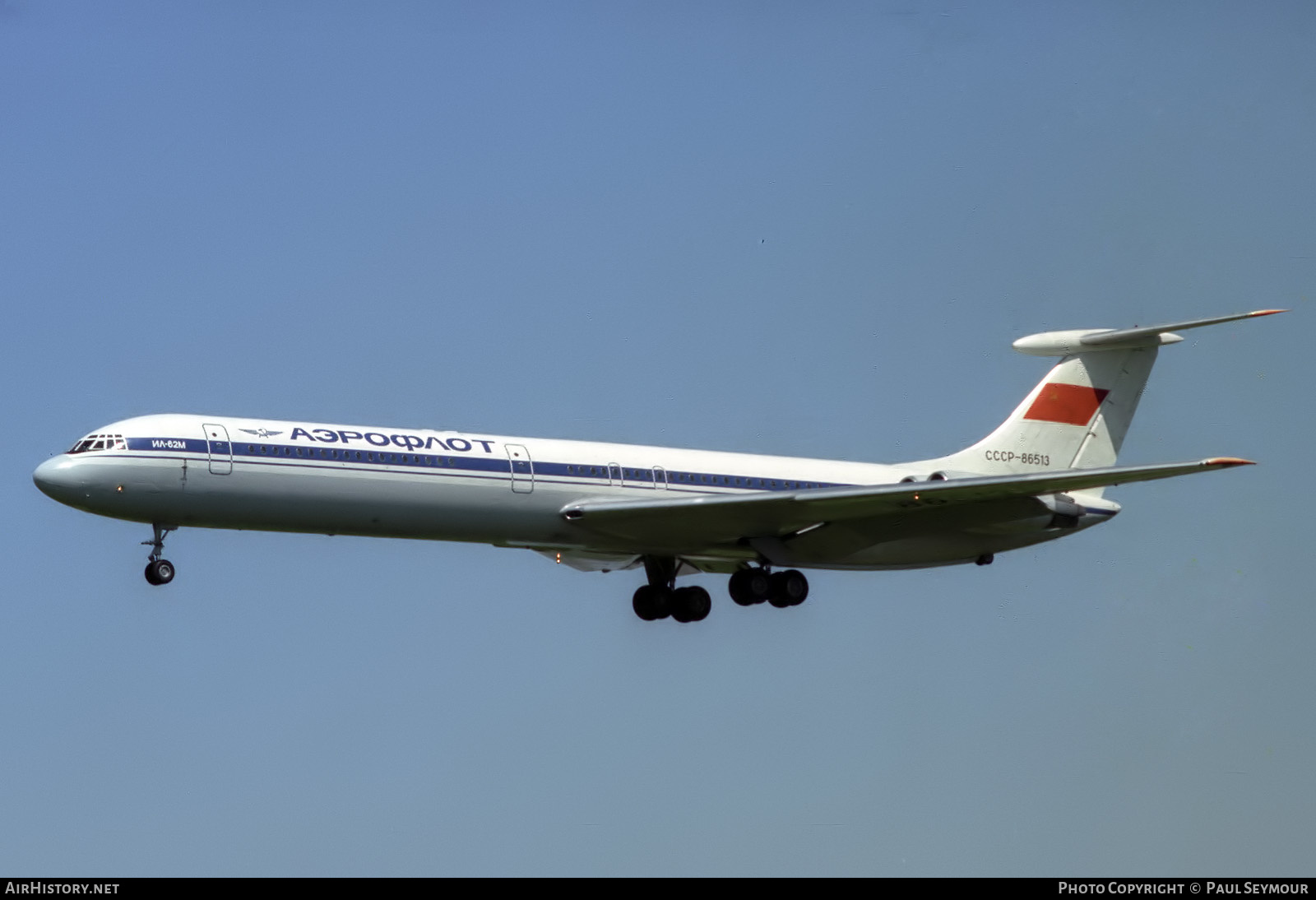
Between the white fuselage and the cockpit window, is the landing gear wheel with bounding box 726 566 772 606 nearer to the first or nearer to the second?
the white fuselage

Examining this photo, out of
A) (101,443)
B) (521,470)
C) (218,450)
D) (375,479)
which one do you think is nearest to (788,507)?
(521,470)

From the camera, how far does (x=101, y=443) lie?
37188 mm

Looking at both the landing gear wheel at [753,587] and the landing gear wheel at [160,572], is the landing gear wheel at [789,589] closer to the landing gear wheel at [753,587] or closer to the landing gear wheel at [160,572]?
the landing gear wheel at [753,587]

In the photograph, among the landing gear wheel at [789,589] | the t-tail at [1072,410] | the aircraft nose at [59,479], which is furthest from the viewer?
the t-tail at [1072,410]

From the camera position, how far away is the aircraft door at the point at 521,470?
39.9 meters

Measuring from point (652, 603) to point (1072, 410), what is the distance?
11.5 m

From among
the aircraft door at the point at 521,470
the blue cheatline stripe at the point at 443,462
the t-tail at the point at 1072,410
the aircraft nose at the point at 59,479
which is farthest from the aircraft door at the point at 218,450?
the t-tail at the point at 1072,410

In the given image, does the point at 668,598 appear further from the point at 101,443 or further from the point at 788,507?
the point at 101,443

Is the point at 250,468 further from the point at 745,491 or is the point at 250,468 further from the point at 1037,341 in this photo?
the point at 1037,341

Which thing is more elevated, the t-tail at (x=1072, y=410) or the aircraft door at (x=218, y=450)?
the t-tail at (x=1072, y=410)

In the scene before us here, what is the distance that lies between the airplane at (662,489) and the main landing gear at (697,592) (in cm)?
5

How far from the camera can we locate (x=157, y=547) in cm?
3781

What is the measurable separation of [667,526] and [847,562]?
5.23 m
